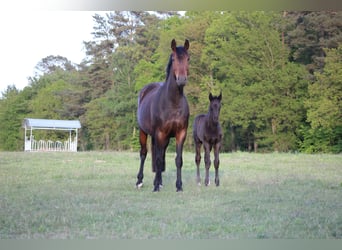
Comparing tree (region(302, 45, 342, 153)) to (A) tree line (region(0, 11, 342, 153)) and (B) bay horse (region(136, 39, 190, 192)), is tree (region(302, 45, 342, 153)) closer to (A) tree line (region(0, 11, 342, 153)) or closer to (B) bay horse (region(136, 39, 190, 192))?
(A) tree line (region(0, 11, 342, 153))

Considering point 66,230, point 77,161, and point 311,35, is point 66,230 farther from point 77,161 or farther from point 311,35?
point 311,35

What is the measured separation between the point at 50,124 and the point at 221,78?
4.05 meters

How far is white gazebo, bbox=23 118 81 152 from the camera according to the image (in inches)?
225

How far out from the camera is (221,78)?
8.78 m

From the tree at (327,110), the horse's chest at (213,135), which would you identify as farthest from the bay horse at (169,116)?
the tree at (327,110)

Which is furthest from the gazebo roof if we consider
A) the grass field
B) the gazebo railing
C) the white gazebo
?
the grass field

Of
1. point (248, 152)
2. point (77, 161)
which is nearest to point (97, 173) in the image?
point (77, 161)

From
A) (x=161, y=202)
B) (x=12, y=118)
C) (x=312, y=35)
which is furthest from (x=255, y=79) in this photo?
(x=161, y=202)

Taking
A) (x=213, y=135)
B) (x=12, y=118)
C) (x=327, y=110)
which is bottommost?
(x=213, y=135)

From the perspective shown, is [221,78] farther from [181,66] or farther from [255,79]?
[181,66]

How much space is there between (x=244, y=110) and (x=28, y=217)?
566 cm

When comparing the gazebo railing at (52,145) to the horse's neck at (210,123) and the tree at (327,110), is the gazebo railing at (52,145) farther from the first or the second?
the tree at (327,110)

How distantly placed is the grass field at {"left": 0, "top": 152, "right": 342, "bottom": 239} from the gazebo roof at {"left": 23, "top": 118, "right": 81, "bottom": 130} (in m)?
0.40

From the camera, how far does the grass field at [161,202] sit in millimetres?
2848
